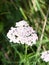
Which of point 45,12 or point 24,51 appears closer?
point 24,51

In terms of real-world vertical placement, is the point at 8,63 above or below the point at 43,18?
below

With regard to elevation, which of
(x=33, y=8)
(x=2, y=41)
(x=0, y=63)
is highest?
(x=33, y=8)

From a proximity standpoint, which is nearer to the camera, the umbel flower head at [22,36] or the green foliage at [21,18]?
the umbel flower head at [22,36]

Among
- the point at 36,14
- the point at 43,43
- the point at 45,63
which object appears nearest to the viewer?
the point at 45,63

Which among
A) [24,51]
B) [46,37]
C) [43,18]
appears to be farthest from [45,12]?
[24,51]

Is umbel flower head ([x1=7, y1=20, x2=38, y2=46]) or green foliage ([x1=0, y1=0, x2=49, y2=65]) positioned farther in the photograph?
green foliage ([x1=0, y1=0, x2=49, y2=65])

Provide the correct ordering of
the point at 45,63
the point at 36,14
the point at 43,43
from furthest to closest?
the point at 36,14 → the point at 43,43 → the point at 45,63

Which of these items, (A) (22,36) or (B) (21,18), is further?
(B) (21,18)

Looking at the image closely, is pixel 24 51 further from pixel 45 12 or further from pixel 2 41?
pixel 45 12
